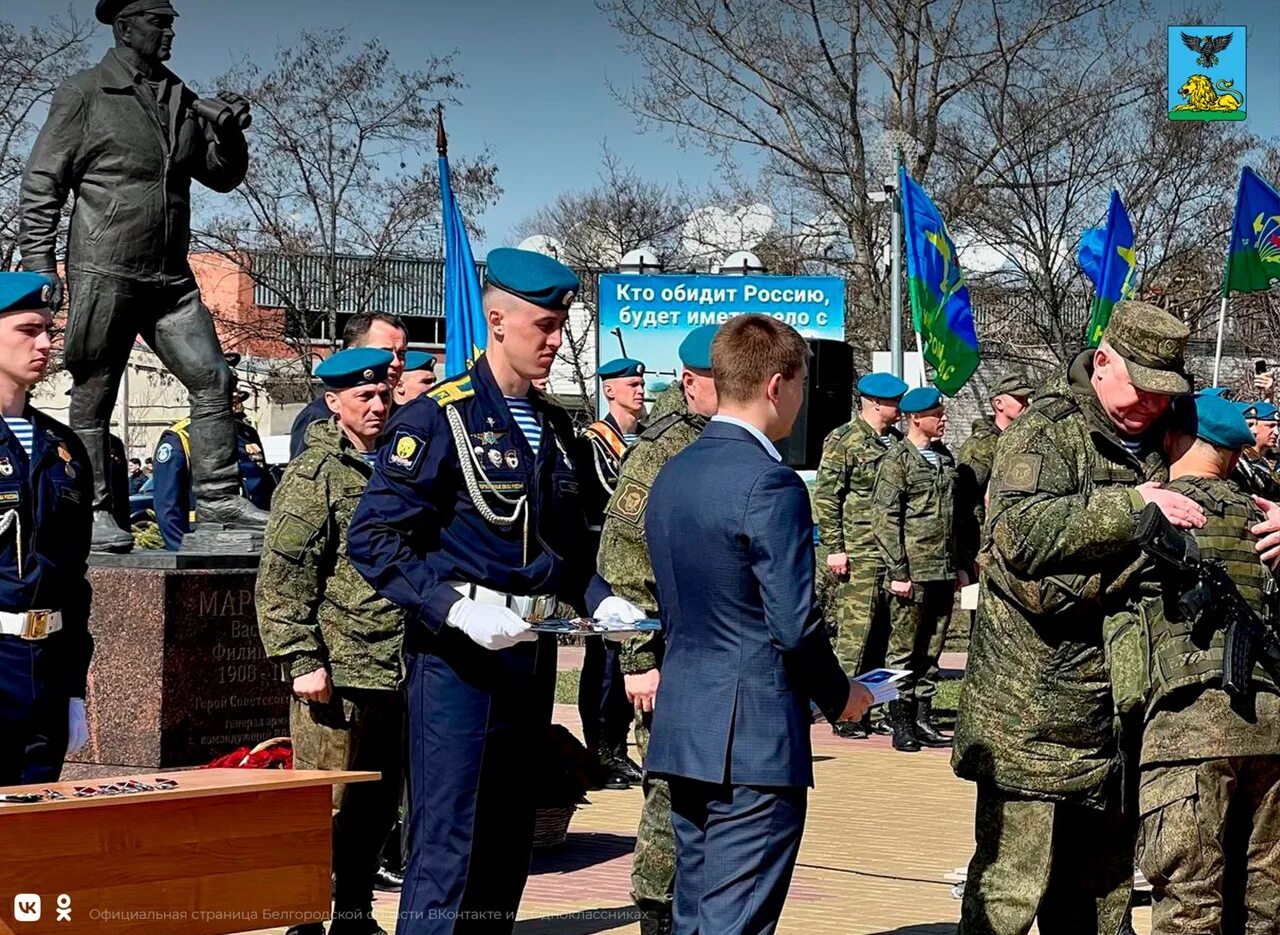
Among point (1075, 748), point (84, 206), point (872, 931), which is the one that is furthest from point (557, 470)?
point (84, 206)

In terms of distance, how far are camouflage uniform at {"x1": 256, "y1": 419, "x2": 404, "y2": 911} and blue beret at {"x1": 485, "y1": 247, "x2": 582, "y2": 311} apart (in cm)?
187

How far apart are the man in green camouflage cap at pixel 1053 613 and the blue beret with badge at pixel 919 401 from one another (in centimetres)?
793

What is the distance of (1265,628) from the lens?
6094mm

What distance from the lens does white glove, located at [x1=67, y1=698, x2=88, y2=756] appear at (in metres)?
6.10

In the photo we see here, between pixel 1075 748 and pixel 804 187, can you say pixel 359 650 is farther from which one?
pixel 804 187

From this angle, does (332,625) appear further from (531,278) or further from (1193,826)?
(1193,826)

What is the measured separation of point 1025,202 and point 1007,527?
27.8m

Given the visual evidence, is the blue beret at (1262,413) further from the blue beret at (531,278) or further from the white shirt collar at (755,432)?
the white shirt collar at (755,432)

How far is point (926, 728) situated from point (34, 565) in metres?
8.94

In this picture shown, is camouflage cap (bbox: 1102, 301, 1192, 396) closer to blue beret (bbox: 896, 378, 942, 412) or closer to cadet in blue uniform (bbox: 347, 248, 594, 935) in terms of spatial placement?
cadet in blue uniform (bbox: 347, 248, 594, 935)

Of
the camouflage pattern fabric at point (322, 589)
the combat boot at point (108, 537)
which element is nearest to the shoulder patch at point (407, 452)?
the camouflage pattern fabric at point (322, 589)

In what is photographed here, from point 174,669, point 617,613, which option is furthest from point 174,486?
point 617,613

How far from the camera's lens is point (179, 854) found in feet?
19.0

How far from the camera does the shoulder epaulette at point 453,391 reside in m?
5.83
